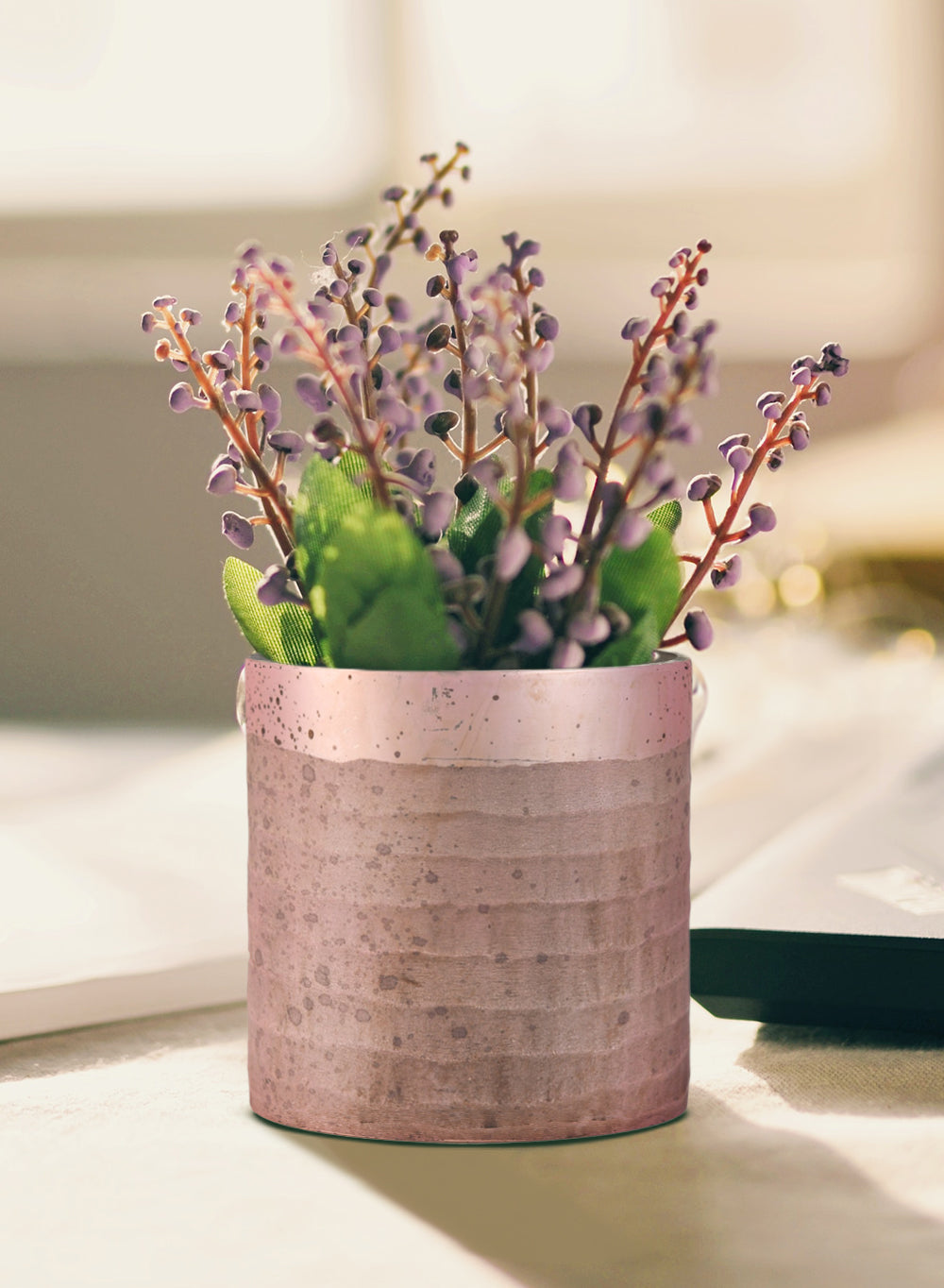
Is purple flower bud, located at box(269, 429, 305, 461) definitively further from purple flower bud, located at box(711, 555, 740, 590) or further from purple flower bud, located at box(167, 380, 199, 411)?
purple flower bud, located at box(711, 555, 740, 590)

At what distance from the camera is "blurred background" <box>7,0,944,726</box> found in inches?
77.7

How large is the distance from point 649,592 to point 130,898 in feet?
1.06

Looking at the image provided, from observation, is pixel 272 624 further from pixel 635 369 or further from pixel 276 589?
pixel 635 369

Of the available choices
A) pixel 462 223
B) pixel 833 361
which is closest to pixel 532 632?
pixel 833 361

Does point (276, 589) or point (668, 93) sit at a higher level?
point (668, 93)

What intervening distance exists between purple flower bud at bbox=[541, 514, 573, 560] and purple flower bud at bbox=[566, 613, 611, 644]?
2 centimetres

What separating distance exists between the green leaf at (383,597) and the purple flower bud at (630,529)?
0.05 meters

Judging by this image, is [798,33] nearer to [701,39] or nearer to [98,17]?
[701,39]

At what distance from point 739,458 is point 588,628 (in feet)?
0.29

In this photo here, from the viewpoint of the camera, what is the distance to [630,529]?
42 centimetres

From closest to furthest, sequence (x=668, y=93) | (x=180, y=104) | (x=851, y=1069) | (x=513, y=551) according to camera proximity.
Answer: (x=513, y=551), (x=851, y=1069), (x=180, y=104), (x=668, y=93)

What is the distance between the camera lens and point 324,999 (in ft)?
1.51

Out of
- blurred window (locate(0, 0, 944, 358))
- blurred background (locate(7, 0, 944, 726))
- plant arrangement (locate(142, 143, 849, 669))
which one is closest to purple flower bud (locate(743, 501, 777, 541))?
plant arrangement (locate(142, 143, 849, 669))

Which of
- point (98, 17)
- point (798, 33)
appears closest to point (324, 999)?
point (98, 17)
